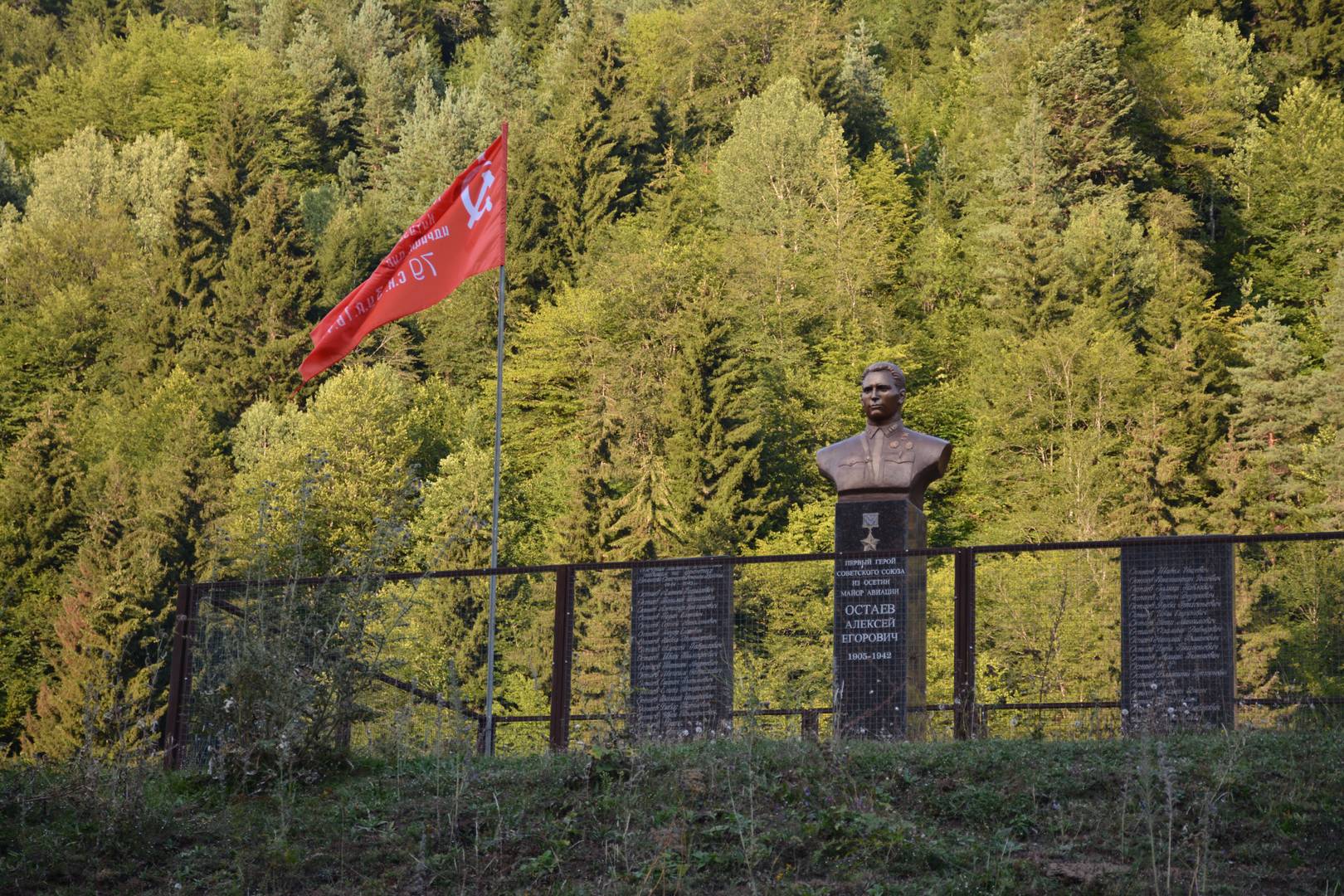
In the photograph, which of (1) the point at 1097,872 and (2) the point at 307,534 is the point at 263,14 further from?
(1) the point at 1097,872

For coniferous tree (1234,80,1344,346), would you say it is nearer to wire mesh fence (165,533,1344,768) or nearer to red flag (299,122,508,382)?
red flag (299,122,508,382)

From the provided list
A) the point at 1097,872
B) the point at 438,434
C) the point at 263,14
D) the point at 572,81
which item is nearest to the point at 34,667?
the point at 438,434

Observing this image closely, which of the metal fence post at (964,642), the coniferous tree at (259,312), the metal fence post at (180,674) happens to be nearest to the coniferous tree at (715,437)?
the coniferous tree at (259,312)

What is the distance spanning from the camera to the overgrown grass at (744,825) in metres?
8.55

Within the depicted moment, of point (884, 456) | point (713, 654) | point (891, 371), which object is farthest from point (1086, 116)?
point (713, 654)

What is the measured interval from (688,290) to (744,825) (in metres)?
49.3

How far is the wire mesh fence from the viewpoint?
10711 millimetres

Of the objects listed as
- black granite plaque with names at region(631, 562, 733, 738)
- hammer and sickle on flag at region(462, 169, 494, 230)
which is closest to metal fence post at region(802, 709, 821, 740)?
black granite plaque with names at region(631, 562, 733, 738)

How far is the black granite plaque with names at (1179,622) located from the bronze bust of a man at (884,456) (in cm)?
247

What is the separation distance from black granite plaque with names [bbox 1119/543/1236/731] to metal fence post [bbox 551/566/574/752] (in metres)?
3.98

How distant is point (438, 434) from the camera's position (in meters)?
62.8

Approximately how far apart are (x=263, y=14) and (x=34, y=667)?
2265 inches

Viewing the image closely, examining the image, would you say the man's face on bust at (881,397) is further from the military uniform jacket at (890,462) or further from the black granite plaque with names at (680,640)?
the black granite plaque with names at (680,640)

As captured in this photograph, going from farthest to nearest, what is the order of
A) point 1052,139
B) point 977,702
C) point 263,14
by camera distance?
1. point 263,14
2. point 1052,139
3. point 977,702
